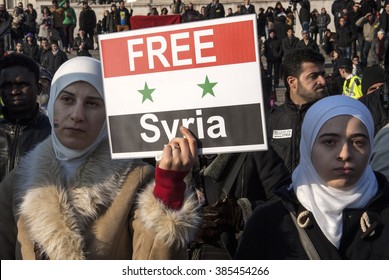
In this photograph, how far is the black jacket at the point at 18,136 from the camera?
4750mm

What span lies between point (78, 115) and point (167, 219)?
1.54ft

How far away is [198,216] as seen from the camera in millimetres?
3135

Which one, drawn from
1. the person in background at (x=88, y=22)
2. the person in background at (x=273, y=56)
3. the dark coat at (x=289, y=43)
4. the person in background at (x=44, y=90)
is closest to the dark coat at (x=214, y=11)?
the person in background at (x=88, y=22)

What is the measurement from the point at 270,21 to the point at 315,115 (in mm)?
22782

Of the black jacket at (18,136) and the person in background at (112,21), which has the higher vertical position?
the black jacket at (18,136)

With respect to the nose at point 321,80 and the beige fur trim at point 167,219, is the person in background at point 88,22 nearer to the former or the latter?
the nose at point 321,80

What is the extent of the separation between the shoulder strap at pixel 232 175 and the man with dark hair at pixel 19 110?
1.00m

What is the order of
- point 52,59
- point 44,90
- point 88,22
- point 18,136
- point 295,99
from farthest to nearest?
point 88,22, point 52,59, point 44,90, point 295,99, point 18,136

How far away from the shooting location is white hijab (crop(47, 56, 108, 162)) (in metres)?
3.24

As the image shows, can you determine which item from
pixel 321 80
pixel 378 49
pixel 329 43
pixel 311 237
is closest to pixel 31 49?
pixel 329 43

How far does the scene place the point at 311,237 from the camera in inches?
128

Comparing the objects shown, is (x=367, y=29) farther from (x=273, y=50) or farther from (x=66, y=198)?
(x=66, y=198)

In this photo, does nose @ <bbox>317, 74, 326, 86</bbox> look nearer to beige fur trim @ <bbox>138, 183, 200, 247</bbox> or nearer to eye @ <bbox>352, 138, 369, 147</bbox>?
eye @ <bbox>352, 138, 369, 147</bbox>
